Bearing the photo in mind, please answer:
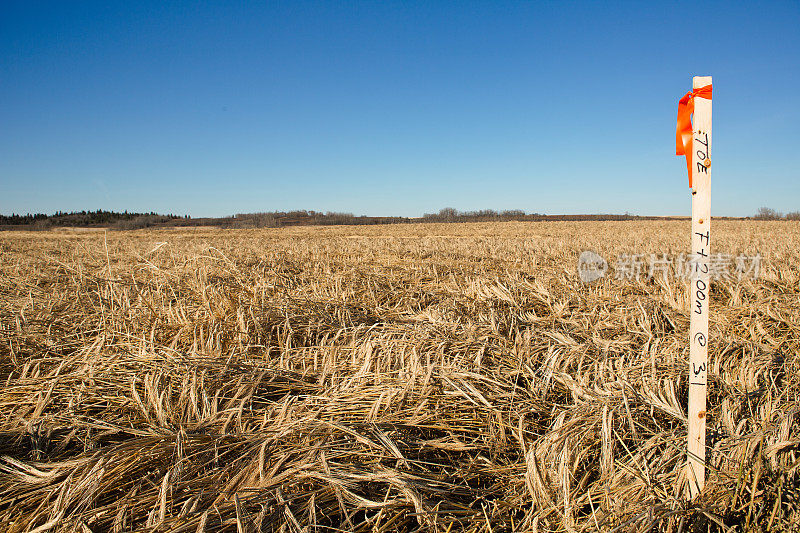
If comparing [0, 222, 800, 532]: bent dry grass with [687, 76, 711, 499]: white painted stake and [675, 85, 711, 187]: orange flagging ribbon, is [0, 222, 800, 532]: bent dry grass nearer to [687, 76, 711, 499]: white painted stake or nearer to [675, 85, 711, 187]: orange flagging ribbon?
[687, 76, 711, 499]: white painted stake

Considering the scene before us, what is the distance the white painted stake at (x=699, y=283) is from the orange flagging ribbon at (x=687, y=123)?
0.07 ft

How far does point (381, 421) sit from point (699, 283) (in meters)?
1.44

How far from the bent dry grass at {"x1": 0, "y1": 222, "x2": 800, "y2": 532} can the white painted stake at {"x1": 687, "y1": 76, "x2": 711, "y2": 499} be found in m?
0.14

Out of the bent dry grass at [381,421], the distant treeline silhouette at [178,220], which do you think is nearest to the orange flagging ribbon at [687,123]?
the bent dry grass at [381,421]

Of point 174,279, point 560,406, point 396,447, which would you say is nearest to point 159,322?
point 174,279

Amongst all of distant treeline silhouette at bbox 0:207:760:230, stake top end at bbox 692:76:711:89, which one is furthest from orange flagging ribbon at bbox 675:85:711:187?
distant treeline silhouette at bbox 0:207:760:230

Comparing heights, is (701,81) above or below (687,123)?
above

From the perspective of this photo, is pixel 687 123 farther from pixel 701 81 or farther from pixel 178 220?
pixel 178 220

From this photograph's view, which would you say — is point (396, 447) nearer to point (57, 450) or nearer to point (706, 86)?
point (57, 450)

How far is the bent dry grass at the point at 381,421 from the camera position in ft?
4.77

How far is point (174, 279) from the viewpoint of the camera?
4637 mm

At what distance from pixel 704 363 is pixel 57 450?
272 cm

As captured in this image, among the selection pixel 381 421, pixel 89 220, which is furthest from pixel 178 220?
pixel 381 421

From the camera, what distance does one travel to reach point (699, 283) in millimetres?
1468
